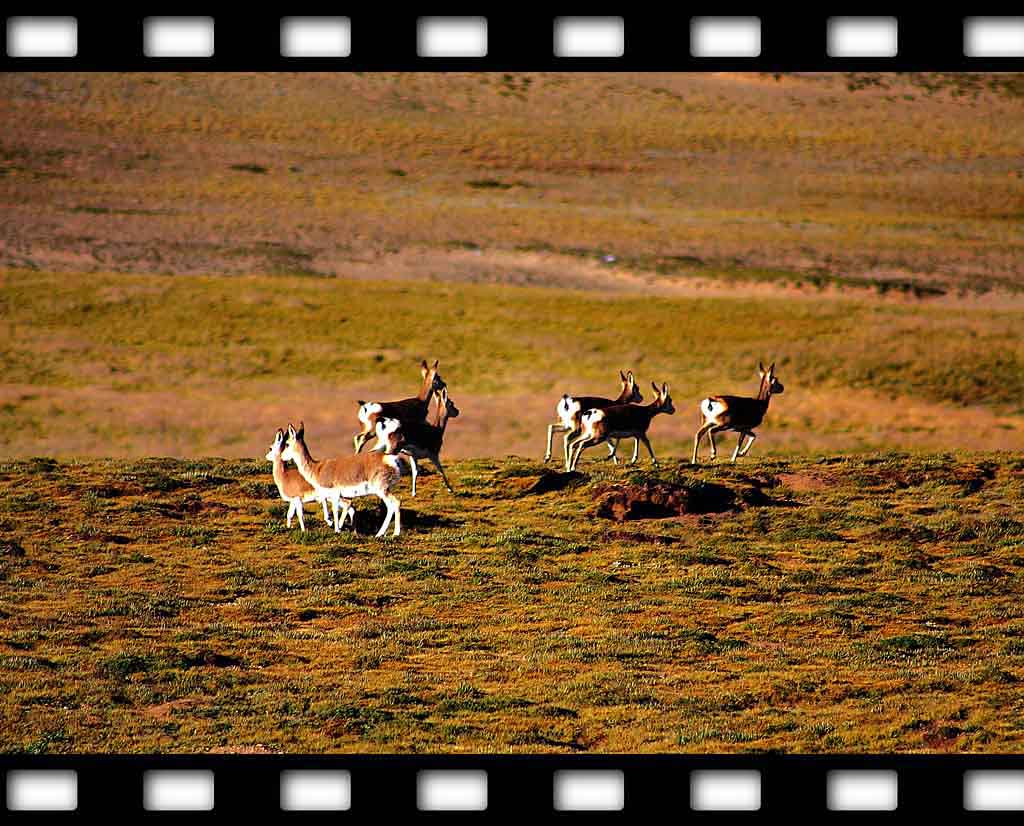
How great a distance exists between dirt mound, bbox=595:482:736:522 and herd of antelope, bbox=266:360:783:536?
228cm

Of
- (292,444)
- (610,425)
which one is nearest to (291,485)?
(292,444)

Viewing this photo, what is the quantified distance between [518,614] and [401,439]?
5.17 meters

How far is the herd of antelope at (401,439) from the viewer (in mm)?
27297

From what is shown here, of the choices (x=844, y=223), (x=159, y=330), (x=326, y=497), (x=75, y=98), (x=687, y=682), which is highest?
(x=75, y=98)

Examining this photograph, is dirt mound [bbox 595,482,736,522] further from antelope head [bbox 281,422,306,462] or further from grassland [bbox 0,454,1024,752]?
antelope head [bbox 281,422,306,462]

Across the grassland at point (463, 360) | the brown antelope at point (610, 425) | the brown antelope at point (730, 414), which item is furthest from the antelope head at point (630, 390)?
the grassland at point (463, 360)

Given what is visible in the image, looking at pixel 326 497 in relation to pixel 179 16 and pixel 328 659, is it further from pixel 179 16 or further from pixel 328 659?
pixel 179 16

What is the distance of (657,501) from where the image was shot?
30844 mm

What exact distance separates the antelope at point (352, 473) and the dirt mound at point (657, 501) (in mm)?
4184

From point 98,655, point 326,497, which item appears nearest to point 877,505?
point 326,497

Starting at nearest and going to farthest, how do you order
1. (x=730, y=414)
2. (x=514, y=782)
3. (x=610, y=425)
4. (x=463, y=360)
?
1. (x=514, y=782)
2. (x=610, y=425)
3. (x=730, y=414)
4. (x=463, y=360)

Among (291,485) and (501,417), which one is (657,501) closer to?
(291,485)

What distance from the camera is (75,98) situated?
108 meters

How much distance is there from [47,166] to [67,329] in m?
38.8
